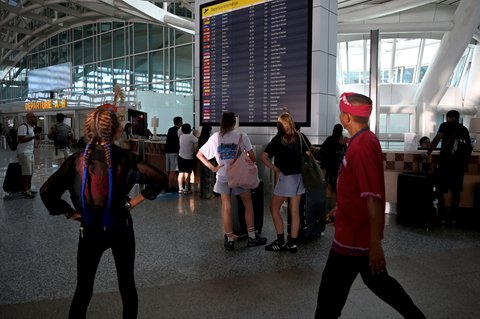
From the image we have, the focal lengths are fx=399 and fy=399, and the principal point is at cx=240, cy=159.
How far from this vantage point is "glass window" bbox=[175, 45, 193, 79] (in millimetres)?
23719

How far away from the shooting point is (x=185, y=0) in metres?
15.5

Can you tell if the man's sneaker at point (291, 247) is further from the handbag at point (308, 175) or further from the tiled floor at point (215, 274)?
the handbag at point (308, 175)

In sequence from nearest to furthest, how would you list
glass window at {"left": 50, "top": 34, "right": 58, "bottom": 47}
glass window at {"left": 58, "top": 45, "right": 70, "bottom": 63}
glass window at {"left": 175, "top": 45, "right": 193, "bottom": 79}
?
glass window at {"left": 175, "top": 45, "right": 193, "bottom": 79} < glass window at {"left": 58, "top": 45, "right": 70, "bottom": 63} < glass window at {"left": 50, "top": 34, "right": 58, "bottom": 47}

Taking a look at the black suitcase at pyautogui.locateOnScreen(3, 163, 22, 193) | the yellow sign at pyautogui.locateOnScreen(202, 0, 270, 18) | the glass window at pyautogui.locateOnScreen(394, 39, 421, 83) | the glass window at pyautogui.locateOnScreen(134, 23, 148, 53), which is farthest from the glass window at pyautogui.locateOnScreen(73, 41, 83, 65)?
the yellow sign at pyautogui.locateOnScreen(202, 0, 270, 18)

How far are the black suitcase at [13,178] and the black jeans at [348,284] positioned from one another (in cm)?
782

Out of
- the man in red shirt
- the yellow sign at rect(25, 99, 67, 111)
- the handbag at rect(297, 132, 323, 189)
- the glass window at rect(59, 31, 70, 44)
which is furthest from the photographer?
the glass window at rect(59, 31, 70, 44)

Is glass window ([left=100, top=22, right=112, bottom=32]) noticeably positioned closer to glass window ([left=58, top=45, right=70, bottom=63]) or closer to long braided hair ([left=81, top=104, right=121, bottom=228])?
glass window ([left=58, top=45, right=70, bottom=63])

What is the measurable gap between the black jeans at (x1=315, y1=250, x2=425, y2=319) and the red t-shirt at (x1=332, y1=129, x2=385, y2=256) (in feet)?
0.23

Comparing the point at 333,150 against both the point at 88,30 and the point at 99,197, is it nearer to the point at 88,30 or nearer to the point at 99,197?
the point at 99,197

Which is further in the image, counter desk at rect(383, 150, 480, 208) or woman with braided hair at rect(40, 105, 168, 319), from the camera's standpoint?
→ counter desk at rect(383, 150, 480, 208)

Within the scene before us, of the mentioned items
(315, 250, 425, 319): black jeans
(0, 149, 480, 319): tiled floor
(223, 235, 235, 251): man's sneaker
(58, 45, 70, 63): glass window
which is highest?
(58, 45, 70, 63): glass window

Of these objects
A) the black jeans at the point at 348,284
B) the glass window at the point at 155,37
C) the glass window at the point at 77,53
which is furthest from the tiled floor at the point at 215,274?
the glass window at the point at 77,53

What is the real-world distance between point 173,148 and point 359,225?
7.73m

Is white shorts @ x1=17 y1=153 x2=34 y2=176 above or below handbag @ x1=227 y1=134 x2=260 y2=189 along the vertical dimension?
below
